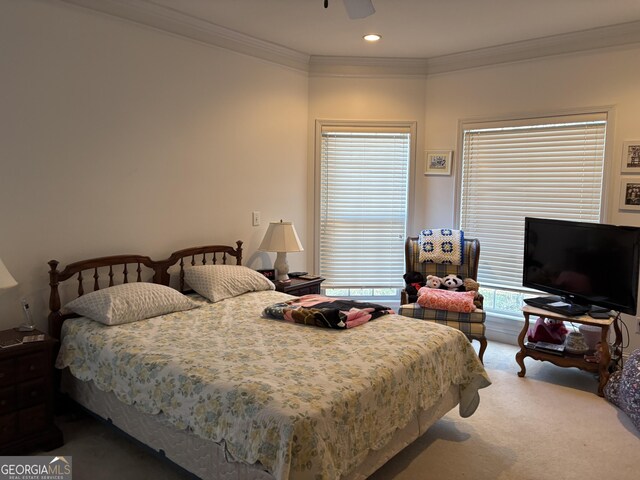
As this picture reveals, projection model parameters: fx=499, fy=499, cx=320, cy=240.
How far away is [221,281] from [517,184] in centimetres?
278

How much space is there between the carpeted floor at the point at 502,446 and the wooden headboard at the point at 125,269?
71 centimetres

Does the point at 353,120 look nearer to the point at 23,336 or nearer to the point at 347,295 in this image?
the point at 347,295

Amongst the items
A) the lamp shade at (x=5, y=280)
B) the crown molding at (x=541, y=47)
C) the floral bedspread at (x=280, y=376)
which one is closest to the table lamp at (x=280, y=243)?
the floral bedspread at (x=280, y=376)

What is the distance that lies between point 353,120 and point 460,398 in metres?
2.91

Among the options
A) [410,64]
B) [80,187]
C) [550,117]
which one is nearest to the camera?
[80,187]

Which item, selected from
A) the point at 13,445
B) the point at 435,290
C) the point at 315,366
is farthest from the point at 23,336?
the point at 435,290

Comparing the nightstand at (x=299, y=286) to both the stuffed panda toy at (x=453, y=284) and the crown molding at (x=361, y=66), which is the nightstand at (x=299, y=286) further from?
the crown molding at (x=361, y=66)

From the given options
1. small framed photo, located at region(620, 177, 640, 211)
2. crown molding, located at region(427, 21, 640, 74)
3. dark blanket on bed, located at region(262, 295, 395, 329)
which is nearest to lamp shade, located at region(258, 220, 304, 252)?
dark blanket on bed, located at region(262, 295, 395, 329)

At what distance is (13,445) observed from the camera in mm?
2547

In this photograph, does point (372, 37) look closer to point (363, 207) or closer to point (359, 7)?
point (363, 207)

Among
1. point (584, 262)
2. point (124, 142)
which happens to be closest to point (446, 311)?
point (584, 262)

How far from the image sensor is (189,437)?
7.18ft

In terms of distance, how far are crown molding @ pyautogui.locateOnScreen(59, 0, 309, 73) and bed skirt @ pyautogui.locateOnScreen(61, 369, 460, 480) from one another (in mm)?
2338

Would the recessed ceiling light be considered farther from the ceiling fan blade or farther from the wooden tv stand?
the wooden tv stand
